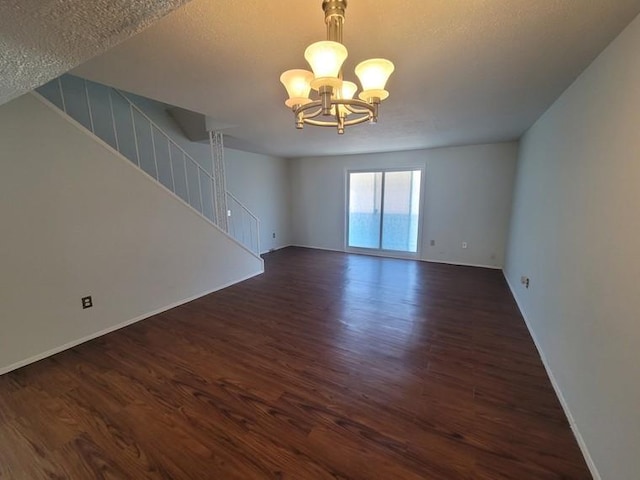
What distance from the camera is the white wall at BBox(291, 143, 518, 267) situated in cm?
464

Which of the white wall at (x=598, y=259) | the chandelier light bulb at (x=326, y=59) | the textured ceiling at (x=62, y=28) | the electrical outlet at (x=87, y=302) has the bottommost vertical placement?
the electrical outlet at (x=87, y=302)

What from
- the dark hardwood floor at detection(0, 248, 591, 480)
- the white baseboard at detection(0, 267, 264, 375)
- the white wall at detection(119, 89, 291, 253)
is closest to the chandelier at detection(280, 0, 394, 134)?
Result: the dark hardwood floor at detection(0, 248, 591, 480)

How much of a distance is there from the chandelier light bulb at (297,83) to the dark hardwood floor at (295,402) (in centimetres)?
190

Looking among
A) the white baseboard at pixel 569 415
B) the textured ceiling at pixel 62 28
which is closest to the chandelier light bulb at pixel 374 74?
the textured ceiling at pixel 62 28

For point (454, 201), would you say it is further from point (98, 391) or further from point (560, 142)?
point (98, 391)

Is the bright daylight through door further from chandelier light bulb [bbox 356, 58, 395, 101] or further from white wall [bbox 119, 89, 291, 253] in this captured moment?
chandelier light bulb [bbox 356, 58, 395, 101]

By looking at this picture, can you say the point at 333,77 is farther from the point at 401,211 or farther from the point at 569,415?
the point at 401,211

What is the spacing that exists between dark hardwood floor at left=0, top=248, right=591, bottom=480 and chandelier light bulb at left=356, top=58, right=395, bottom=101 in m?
1.91

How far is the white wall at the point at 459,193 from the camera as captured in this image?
464cm

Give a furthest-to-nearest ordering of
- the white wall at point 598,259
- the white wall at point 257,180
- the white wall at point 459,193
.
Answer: the white wall at point 459,193, the white wall at point 257,180, the white wall at point 598,259

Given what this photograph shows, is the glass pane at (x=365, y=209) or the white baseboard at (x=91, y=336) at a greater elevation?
the glass pane at (x=365, y=209)

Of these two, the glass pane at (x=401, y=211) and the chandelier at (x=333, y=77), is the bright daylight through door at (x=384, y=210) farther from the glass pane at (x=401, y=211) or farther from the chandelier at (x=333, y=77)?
the chandelier at (x=333, y=77)

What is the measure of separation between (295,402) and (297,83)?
78.4 inches

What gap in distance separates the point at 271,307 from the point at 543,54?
3.24 meters
